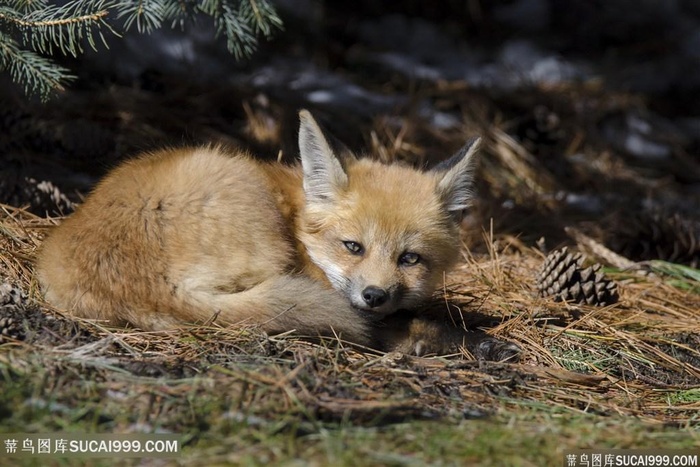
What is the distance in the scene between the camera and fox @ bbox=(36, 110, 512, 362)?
3.16m

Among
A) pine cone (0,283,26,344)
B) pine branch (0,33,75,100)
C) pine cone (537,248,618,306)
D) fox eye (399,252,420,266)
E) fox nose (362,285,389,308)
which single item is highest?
pine branch (0,33,75,100)

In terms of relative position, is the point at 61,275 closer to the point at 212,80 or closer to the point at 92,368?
the point at 92,368

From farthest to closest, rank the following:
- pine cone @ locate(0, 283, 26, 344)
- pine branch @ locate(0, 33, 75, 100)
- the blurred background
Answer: the blurred background < pine branch @ locate(0, 33, 75, 100) < pine cone @ locate(0, 283, 26, 344)

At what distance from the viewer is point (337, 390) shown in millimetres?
2705

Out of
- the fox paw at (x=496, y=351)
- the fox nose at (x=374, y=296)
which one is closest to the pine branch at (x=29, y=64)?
the fox nose at (x=374, y=296)

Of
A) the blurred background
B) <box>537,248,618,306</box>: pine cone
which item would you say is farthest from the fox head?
the blurred background

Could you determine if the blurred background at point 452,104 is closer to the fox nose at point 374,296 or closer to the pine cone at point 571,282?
the pine cone at point 571,282

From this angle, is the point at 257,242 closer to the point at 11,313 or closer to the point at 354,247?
the point at 354,247

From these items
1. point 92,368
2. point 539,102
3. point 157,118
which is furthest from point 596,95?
point 92,368

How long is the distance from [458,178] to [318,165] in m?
0.78

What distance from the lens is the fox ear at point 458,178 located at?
3.82 m

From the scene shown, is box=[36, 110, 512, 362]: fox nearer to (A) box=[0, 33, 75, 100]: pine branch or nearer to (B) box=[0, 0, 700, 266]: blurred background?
(A) box=[0, 33, 75, 100]: pine branch

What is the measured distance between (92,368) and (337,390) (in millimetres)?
944

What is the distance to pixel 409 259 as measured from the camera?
3.70 m
